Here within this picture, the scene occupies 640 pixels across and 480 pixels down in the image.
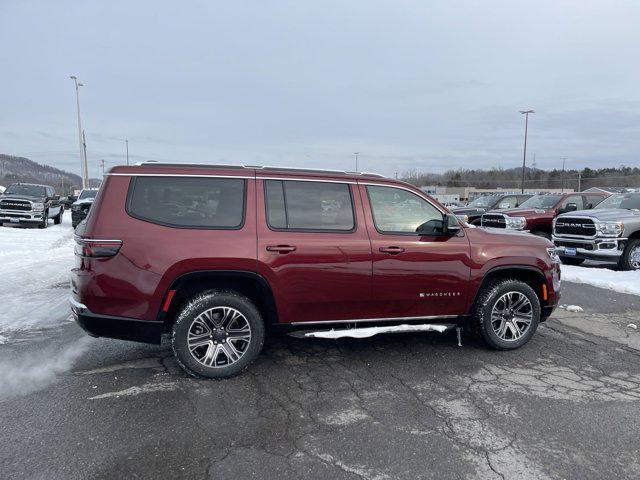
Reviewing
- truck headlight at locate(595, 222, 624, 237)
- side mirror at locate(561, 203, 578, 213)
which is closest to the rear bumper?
truck headlight at locate(595, 222, 624, 237)

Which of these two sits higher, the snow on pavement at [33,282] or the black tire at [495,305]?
the black tire at [495,305]

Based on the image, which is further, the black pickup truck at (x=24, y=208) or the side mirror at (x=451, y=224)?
the black pickup truck at (x=24, y=208)

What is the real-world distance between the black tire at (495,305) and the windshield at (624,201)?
8.29 m

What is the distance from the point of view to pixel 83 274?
4.04 meters

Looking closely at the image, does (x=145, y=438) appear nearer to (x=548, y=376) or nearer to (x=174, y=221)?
(x=174, y=221)

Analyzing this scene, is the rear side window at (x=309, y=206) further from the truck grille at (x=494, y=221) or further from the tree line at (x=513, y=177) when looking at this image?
the tree line at (x=513, y=177)

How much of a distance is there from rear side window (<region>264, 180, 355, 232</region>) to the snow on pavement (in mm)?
3594

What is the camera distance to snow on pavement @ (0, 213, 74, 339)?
6.14m

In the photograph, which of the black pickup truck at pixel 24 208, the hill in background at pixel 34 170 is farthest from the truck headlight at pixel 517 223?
the hill in background at pixel 34 170

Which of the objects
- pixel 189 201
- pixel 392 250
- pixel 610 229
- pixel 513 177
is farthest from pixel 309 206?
pixel 513 177

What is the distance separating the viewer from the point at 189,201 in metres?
4.25

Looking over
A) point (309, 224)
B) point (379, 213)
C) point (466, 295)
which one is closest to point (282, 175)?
point (309, 224)

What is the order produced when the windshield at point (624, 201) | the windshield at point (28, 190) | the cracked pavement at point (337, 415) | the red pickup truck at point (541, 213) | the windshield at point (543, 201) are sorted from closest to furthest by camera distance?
the cracked pavement at point (337, 415)
the windshield at point (624, 201)
the red pickup truck at point (541, 213)
the windshield at point (543, 201)
the windshield at point (28, 190)

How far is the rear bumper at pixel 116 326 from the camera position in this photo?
4.06 m
